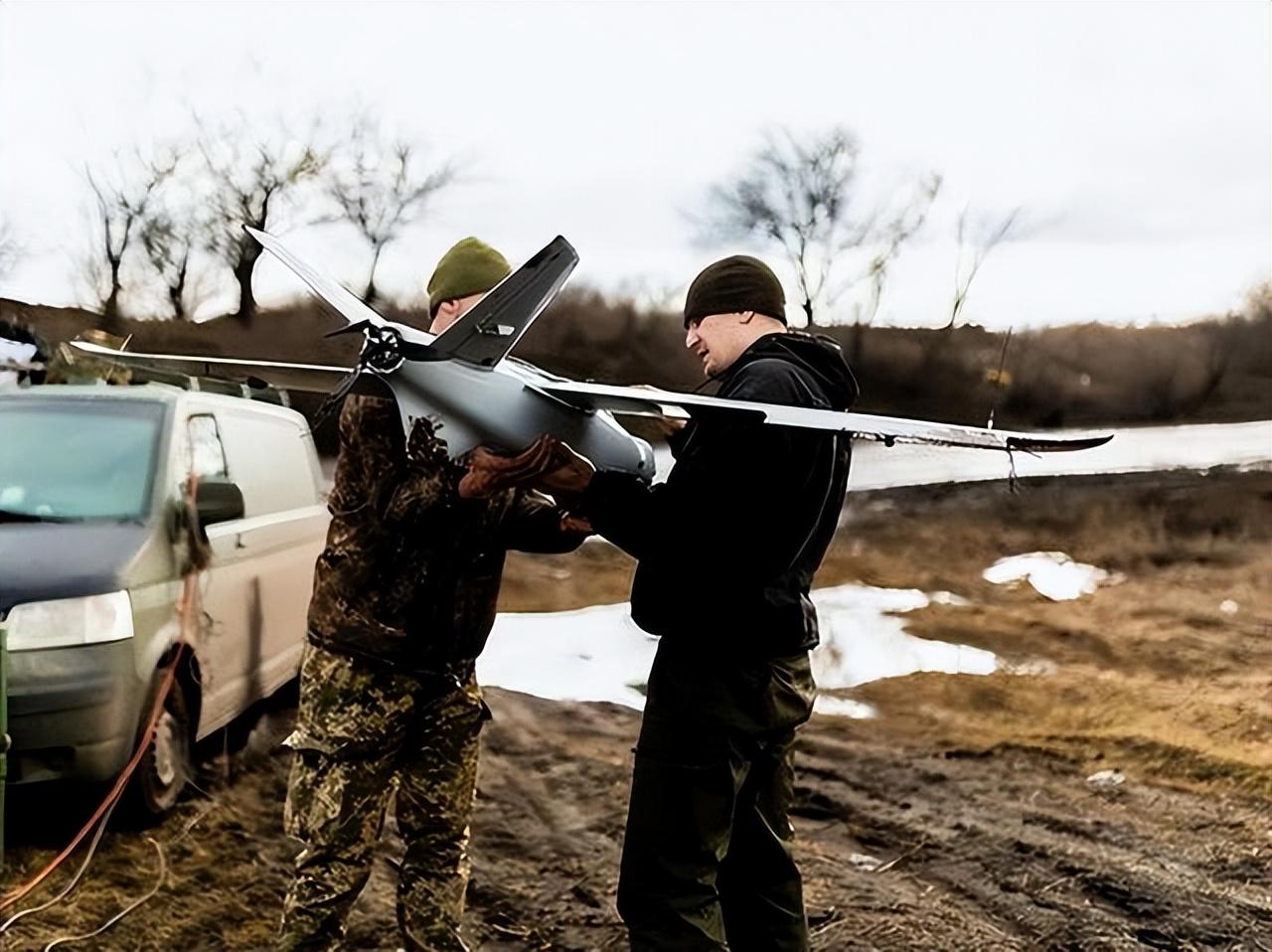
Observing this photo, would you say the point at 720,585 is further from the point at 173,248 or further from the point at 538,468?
the point at 173,248

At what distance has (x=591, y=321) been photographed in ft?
8.66

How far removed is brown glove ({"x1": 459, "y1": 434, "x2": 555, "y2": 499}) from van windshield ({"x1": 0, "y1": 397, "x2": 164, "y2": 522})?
44.5 inches

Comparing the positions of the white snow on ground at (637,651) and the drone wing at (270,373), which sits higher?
the drone wing at (270,373)

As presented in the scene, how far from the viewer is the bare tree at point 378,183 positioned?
2529mm

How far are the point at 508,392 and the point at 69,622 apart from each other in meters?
1.14

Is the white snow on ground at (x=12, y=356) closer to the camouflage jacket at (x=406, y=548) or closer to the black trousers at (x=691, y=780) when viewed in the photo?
the camouflage jacket at (x=406, y=548)

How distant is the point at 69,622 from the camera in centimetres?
203

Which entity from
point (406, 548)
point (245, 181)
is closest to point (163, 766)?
point (406, 548)

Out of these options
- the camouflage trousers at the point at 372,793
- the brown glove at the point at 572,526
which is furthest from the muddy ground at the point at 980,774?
the brown glove at the point at 572,526

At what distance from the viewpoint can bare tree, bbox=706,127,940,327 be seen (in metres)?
2.77

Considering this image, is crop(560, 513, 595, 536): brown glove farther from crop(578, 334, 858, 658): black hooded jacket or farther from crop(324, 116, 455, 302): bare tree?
crop(324, 116, 455, 302): bare tree

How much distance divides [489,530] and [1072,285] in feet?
6.49

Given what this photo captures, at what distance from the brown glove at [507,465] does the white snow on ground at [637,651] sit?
166 centimetres

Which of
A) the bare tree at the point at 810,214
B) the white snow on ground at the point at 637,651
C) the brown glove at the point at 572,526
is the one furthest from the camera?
the white snow on ground at the point at 637,651
